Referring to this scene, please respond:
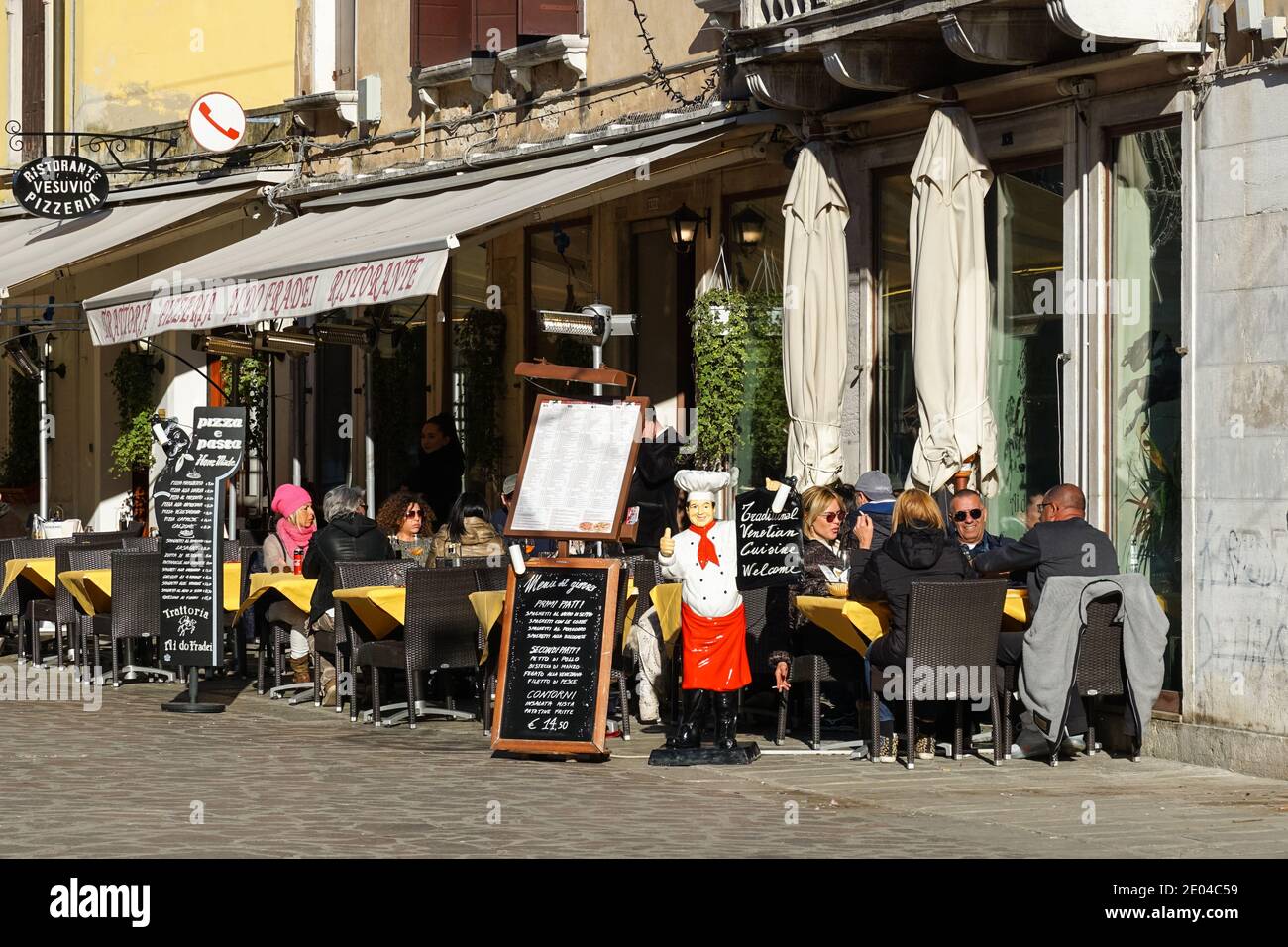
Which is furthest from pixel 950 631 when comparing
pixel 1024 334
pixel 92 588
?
pixel 92 588

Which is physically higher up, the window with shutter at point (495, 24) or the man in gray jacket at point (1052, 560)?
the window with shutter at point (495, 24)

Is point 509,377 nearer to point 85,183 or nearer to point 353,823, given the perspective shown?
point 85,183

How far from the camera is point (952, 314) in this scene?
13156mm

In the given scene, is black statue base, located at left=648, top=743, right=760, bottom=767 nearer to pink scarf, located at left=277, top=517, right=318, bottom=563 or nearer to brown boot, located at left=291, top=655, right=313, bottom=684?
brown boot, located at left=291, top=655, right=313, bottom=684

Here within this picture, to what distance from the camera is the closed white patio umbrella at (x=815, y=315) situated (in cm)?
1445

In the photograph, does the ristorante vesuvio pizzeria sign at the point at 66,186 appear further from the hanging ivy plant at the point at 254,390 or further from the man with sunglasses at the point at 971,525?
the man with sunglasses at the point at 971,525

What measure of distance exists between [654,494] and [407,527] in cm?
197

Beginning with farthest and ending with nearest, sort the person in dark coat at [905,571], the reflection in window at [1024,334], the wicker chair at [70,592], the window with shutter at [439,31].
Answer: the window with shutter at [439,31] → the wicker chair at [70,592] → the reflection in window at [1024,334] → the person in dark coat at [905,571]

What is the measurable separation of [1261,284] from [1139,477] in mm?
1590

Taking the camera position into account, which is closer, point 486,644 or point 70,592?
point 486,644

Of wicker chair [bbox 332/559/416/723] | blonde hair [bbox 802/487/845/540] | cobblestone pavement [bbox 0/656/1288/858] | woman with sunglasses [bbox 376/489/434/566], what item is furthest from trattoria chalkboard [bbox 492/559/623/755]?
woman with sunglasses [bbox 376/489/434/566]

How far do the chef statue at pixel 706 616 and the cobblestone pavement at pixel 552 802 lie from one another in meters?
0.33

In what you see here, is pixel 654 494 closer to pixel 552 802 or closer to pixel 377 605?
pixel 377 605

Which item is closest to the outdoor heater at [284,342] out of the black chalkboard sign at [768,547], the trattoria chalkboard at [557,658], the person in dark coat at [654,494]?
the person in dark coat at [654,494]
